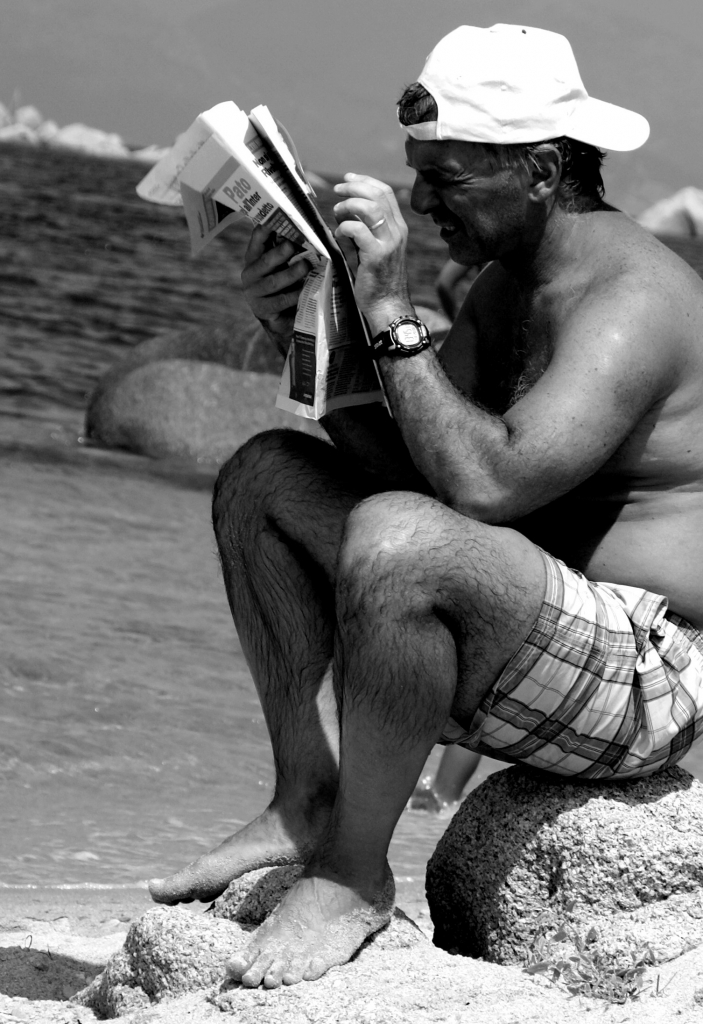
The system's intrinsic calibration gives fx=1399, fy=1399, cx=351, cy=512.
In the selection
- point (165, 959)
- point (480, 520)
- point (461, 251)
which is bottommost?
point (165, 959)

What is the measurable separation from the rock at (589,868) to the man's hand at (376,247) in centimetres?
102

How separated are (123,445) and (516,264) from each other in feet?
26.0

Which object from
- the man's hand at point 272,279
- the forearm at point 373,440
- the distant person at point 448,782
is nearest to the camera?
the man's hand at point 272,279

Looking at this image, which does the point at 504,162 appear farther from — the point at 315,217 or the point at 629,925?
the point at 629,925

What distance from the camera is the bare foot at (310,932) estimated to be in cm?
256

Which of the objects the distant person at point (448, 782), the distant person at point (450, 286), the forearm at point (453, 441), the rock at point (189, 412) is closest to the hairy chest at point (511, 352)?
the forearm at point (453, 441)

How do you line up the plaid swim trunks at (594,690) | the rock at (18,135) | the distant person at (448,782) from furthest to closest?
the rock at (18,135)
the distant person at (448,782)
the plaid swim trunks at (594,690)

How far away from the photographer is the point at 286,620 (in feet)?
9.98

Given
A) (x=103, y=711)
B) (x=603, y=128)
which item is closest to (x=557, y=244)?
(x=603, y=128)

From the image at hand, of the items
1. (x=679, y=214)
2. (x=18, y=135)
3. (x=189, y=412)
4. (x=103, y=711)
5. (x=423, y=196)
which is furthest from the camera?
(x=18, y=135)

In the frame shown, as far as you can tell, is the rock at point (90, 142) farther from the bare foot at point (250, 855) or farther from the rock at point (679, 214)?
the bare foot at point (250, 855)

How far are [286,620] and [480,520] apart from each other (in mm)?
576

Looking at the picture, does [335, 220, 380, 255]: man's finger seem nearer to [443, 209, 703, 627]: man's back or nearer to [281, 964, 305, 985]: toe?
[443, 209, 703, 627]: man's back

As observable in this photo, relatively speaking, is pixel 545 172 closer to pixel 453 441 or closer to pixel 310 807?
pixel 453 441
